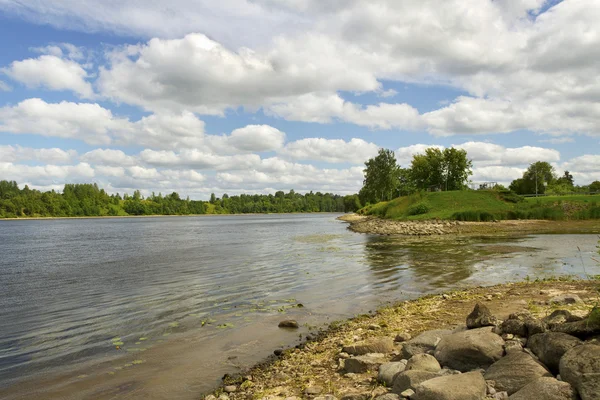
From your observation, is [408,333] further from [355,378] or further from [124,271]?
[124,271]

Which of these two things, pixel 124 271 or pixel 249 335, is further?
pixel 124 271

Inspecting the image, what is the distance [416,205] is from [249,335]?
73760 mm

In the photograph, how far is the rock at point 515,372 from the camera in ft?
22.3

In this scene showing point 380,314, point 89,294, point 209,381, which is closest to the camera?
point 209,381

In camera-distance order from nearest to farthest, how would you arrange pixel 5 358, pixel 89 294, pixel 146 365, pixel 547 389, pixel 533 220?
1. pixel 547 389
2. pixel 146 365
3. pixel 5 358
4. pixel 89 294
5. pixel 533 220

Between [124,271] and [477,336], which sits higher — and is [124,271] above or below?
below

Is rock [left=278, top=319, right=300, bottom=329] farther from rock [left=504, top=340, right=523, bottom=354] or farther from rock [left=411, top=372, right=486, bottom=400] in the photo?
rock [left=411, top=372, right=486, bottom=400]

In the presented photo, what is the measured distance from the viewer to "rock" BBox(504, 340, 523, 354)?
25.2ft

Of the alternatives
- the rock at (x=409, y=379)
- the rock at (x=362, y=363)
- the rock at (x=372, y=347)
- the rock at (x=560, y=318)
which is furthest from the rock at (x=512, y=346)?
the rock at (x=372, y=347)

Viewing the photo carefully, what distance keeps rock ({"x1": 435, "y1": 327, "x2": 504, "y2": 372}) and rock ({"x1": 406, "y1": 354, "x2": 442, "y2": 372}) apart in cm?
32

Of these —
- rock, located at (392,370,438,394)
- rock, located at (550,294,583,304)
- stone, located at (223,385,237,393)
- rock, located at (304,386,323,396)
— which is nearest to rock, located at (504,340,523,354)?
rock, located at (392,370,438,394)

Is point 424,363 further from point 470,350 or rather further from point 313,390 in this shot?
point 313,390

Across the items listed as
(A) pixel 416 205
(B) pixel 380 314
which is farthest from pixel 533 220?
(B) pixel 380 314

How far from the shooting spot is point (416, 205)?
83125 mm
